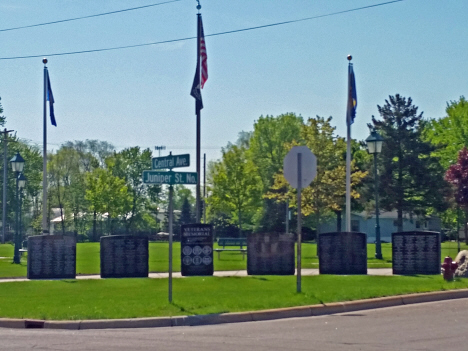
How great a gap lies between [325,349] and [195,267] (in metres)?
12.3

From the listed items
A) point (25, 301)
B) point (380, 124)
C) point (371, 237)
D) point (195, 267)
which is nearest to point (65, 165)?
point (371, 237)

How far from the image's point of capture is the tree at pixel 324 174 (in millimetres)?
36906

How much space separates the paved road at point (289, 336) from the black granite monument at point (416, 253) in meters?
7.85

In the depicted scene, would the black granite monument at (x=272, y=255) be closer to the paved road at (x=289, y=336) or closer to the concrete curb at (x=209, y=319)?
the concrete curb at (x=209, y=319)

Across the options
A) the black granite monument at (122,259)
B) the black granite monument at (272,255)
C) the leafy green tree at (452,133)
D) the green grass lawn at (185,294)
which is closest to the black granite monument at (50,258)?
the black granite monument at (122,259)

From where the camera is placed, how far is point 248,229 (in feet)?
247

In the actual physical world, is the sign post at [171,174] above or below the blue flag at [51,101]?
below

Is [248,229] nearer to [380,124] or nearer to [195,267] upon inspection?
[380,124]

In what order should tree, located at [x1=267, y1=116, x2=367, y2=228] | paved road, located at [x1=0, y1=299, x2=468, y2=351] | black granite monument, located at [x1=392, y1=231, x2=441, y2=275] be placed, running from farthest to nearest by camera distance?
tree, located at [x1=267, y1=116, x2=367, y2=228] < black granite monument, located at [x1=392, y1=231, x2=441, y2=275] < paved road, located at [x1=0, y1=299, x2=468, y2=351]

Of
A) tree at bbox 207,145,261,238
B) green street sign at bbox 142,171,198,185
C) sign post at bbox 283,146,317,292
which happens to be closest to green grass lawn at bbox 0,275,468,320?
sign post at bbox 283,146,317,292

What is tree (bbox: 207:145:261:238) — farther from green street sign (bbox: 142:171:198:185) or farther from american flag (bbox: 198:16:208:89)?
green street sign (bbox: 142:171:198:185)

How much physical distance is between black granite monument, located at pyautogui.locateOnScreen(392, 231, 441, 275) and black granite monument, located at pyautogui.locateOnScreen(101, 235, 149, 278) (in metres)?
7.50

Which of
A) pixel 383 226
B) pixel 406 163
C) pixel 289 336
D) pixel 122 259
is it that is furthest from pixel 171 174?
pixel 383 226

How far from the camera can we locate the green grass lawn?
13211 millimetres
